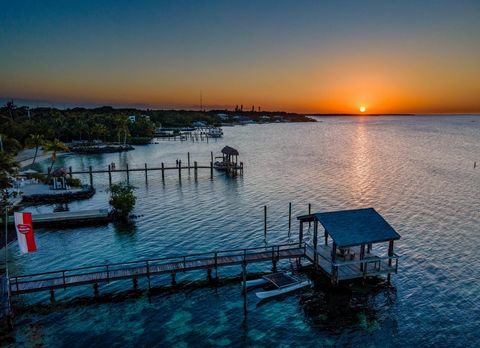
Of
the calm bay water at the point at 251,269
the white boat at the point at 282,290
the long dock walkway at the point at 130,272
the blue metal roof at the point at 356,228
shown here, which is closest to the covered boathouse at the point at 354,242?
the blue metal roof at the point at 356,228

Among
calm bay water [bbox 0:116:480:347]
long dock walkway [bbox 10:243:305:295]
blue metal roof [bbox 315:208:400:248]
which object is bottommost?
calm bay water [bbox 0:116:480:347]

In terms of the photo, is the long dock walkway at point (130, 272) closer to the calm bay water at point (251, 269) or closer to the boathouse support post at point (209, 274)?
the boathouse support post at point (209, 274)

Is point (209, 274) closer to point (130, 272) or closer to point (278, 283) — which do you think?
point (278, 283)

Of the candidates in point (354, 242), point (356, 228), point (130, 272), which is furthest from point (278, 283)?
point (130, 272)

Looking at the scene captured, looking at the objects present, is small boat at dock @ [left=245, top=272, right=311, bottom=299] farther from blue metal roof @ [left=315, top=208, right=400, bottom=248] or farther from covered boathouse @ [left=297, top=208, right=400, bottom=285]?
blue metal roof @ [left=315, top=208, right=400, bottom=248]

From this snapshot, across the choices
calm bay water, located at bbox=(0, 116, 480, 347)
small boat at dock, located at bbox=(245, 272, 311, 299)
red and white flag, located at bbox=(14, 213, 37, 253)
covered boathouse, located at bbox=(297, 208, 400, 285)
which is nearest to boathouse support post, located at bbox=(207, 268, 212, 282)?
→ calm bay water, located at bbox=(0, 116, 480, 347)

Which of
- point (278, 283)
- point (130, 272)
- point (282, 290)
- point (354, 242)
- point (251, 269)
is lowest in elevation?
point (251, 269)
